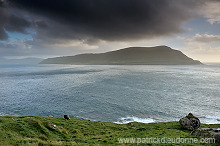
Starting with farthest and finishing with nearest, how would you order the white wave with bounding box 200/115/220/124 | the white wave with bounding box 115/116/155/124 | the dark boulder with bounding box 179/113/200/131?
the white wave with bounding box 115/116/155/124 < the white wave with bounding box 200/115/220/124 < the dark boulder with bounding box 179/113/200/131

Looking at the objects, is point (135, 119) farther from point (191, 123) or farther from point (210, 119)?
point (210, 119)

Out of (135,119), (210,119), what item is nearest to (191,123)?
Answer: (135,119)

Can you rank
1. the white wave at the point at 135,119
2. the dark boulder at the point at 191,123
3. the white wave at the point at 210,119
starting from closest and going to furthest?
the dark boulder at the point at 191,123, the white wave at the point at 210,119, the white wave at the point at 135,119

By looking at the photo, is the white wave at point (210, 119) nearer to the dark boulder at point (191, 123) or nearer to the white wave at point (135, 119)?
the white wave at point (135, 119)

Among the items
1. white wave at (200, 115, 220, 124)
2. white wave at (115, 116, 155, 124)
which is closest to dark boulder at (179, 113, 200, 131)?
white wave at (115, 116, 155, 124)

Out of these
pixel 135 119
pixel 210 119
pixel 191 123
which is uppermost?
pixel 191 123

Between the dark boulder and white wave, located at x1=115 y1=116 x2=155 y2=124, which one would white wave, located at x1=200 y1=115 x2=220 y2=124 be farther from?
the dark boulder

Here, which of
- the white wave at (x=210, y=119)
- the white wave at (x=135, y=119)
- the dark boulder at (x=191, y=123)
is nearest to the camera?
the dark boulder at (x=191, y=123)

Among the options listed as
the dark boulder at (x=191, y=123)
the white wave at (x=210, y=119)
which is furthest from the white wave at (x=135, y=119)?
the white wave at (x=210, y=119)

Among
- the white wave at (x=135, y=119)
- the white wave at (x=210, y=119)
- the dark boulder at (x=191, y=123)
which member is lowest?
the white wave at (x=210, y=119)

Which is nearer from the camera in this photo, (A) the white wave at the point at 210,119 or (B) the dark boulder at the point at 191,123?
(B) the dark boulder at the point at 191,123

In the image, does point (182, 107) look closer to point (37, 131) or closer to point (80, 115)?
point (80, 115)

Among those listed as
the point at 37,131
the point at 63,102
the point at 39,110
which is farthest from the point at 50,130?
the point at 63,102

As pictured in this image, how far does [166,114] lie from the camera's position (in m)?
61.2
